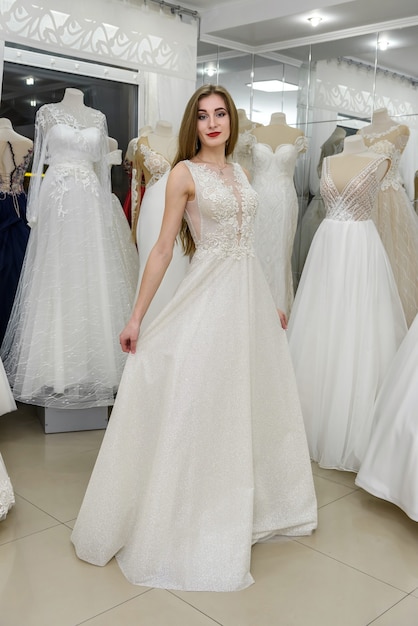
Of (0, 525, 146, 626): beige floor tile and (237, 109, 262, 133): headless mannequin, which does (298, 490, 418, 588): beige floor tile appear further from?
(237, 109, 262, 133): headless mannequin

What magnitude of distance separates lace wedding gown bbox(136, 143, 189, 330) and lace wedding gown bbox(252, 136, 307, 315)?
0.91m

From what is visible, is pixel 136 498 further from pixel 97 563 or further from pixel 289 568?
pixel 289 568

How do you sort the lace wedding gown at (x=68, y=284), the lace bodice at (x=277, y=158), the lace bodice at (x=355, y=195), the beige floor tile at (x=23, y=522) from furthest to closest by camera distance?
the lace bodice at (x=277, y=158), the lace wedding gown at (x=68, y=284), the lace bodice at (x=355, y=195), the beige floor tile at (x=23, y=522)

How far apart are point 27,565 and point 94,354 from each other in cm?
156

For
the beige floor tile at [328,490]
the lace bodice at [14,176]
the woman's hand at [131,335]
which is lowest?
the beige floor tile at [328,490]

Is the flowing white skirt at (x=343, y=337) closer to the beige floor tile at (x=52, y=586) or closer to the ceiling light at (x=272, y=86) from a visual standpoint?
the beige floor tile at (x=52, y=586)

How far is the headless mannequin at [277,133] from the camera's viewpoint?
4914 mm

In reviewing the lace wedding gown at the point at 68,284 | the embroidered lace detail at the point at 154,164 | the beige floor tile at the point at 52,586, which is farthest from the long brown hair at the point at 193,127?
the embroidered lace detail at the point at 154,164

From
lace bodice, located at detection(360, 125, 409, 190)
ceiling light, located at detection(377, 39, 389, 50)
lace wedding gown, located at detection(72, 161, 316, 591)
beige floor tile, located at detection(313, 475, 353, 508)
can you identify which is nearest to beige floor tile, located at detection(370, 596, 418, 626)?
lace wedding gown, located at detection(72, 161, 316, 591)

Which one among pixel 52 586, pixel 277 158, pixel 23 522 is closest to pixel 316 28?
pixel 277 158

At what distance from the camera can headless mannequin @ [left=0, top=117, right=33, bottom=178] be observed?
4148 millimetres

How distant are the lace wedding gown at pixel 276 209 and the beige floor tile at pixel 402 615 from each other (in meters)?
2.83

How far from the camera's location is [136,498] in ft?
7.73

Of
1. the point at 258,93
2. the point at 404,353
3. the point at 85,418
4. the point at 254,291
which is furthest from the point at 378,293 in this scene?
the point at 258,93
